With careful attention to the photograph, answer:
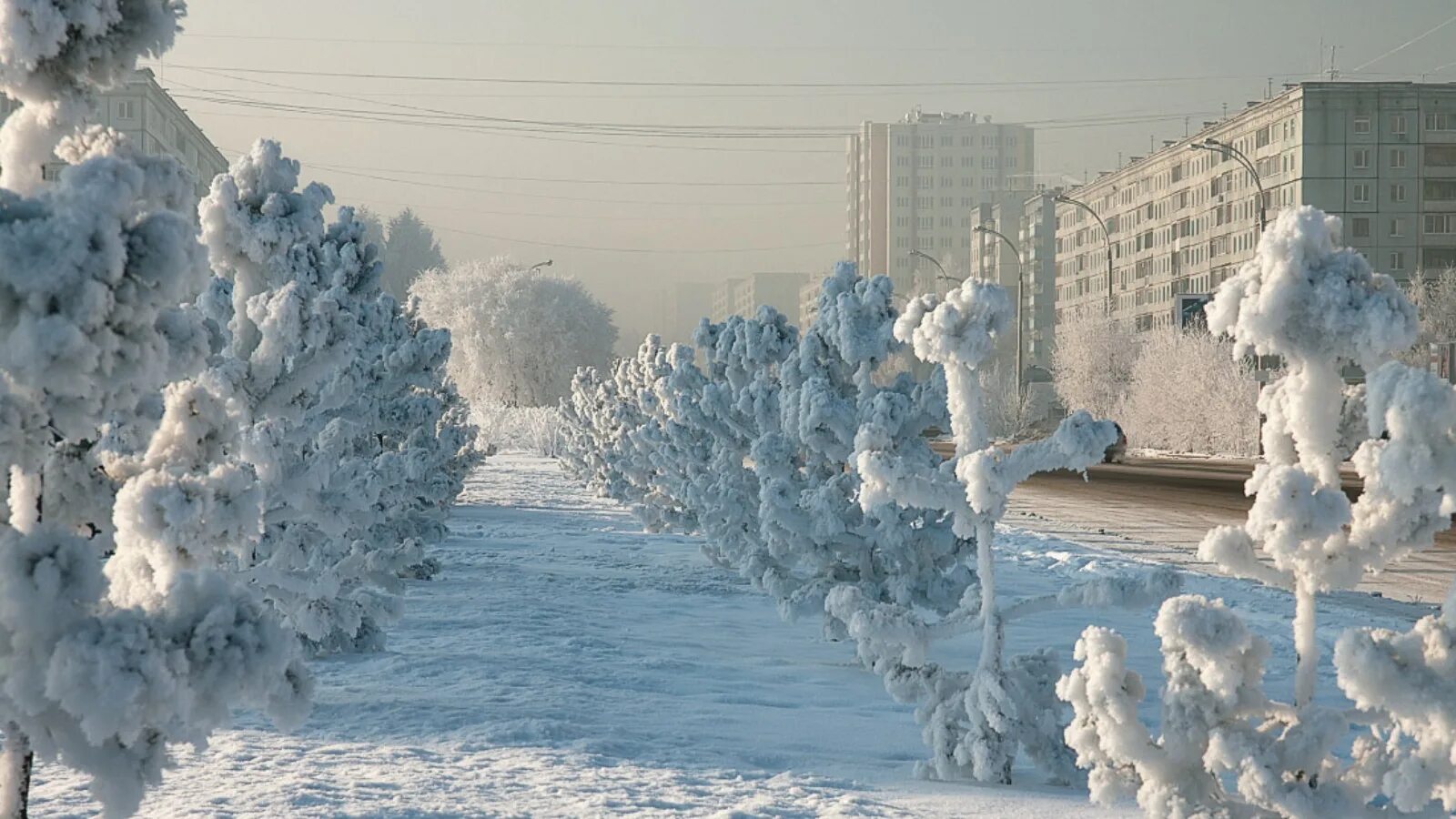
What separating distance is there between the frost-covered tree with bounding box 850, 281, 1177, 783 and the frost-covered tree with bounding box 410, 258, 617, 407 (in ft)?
222

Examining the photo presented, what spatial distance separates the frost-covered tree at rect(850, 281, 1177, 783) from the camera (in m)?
5.70

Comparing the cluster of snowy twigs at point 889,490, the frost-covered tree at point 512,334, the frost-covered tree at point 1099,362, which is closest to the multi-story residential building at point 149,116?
the frost-covered tree at point 512,334

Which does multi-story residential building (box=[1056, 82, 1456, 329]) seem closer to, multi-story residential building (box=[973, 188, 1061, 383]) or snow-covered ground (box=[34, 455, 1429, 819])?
multi-story residential building (box=[973, 188, 1061, 383])

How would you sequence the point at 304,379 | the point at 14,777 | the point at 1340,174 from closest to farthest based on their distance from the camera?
1. the point at 14,777
2. the point at 304,379
3. the point at 1340,174

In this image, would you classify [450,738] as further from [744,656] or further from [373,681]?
[744,656]

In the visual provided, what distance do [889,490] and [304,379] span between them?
9.94 feet

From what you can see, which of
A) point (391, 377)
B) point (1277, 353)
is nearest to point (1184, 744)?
point (1277, 353)

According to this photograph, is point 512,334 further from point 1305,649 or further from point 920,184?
point 920,184

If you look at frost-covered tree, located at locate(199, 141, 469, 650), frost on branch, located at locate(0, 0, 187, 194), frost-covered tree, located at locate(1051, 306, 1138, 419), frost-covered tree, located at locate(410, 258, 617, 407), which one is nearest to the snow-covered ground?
frost-covered tree, located at locate(199, 141, 469, 650)

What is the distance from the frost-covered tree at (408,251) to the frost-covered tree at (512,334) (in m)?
30.3

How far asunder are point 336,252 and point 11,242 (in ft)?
26.6

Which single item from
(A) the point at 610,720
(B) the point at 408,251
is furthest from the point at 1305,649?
(B) the point at 408,251

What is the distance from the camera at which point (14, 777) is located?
289 centimetres

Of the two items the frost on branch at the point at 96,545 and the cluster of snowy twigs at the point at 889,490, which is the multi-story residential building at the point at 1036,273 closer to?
the cluster of snowy twigs at the point at 889,490
